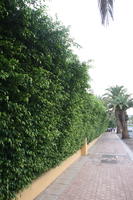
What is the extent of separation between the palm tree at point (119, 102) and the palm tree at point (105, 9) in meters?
24.9

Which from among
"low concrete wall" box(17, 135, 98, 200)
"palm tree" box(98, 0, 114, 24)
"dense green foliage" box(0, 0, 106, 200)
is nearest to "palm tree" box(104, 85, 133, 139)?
"low concrete wall" box(17, 135, 98, 200)

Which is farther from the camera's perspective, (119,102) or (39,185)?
(119,102)

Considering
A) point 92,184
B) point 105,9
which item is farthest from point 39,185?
point 105,9

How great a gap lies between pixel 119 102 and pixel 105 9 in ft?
82.3

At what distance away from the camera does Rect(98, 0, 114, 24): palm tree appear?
17.0 feet

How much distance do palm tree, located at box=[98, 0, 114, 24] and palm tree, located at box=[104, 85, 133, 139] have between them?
2488 centimetres

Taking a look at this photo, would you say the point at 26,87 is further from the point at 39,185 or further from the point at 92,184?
the point at 92,184

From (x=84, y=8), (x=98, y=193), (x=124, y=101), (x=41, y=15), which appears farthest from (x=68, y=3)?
(x=124, y=101)

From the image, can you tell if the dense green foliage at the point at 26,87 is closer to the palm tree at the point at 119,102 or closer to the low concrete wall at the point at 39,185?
the low concrete wall at the point at 39,185

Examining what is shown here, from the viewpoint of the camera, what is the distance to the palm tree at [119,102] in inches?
1164

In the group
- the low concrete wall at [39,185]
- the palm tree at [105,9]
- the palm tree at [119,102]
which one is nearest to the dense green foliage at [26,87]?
the low concrete wall at [39,185]

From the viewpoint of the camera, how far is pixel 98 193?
6.29 m

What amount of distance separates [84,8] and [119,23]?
1059mm

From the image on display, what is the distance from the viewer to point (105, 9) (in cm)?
523
